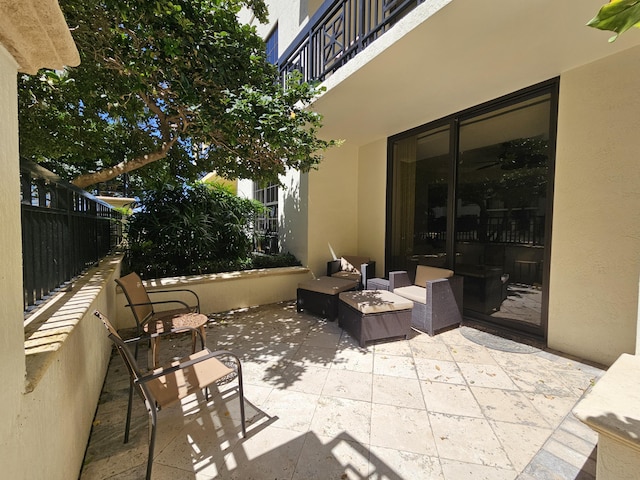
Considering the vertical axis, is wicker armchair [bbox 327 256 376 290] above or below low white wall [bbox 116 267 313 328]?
above

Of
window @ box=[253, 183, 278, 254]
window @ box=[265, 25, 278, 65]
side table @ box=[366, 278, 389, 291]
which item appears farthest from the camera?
window @ box=[265, 25, 278, 65]

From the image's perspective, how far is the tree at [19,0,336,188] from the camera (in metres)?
2.74

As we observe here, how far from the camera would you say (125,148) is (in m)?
4.91

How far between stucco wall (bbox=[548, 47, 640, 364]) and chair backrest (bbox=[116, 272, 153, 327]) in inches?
199

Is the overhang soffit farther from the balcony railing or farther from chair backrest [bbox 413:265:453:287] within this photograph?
chair backrest [bbox 413:265:453:287]

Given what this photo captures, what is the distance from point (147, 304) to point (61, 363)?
5.68 feet

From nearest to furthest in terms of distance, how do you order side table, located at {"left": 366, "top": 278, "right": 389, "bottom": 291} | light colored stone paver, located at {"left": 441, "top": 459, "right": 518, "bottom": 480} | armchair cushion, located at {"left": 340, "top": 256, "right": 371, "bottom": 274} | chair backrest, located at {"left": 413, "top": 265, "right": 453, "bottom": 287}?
1. light colored stone paver, located at {"left": 441, "top": 459, "right": 518, "bottom": 480}
2. chair backrest, located at {"left": 413, "top": 265, "right": 453, "bottom": 287}
3. side table, located at {"left": 366, "top": 278, "right": 389, "bottom": 291}
4. armchair cushion, located at {"left": 340, "top": 256, "right": 371, "bottom": 274}

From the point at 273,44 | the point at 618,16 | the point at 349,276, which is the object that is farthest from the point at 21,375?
the point at 273,44

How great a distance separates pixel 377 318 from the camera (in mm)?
3445

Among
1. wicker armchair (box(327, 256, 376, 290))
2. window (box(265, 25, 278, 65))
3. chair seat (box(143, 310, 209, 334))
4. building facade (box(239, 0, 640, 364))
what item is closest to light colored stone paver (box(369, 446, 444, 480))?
chair seat (box(143, 310, 209, 334))

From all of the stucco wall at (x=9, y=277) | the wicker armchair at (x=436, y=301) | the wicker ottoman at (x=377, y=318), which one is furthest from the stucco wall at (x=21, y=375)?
the wicker armchair at (x=436, y=301)

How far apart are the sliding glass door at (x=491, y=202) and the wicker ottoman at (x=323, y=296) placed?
62.8 inches

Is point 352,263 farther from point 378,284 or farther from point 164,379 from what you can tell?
point 164,379

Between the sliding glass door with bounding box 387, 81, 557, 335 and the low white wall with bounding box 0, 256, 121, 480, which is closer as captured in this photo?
the low white wall with bounding box 0, 256, 121, 480
